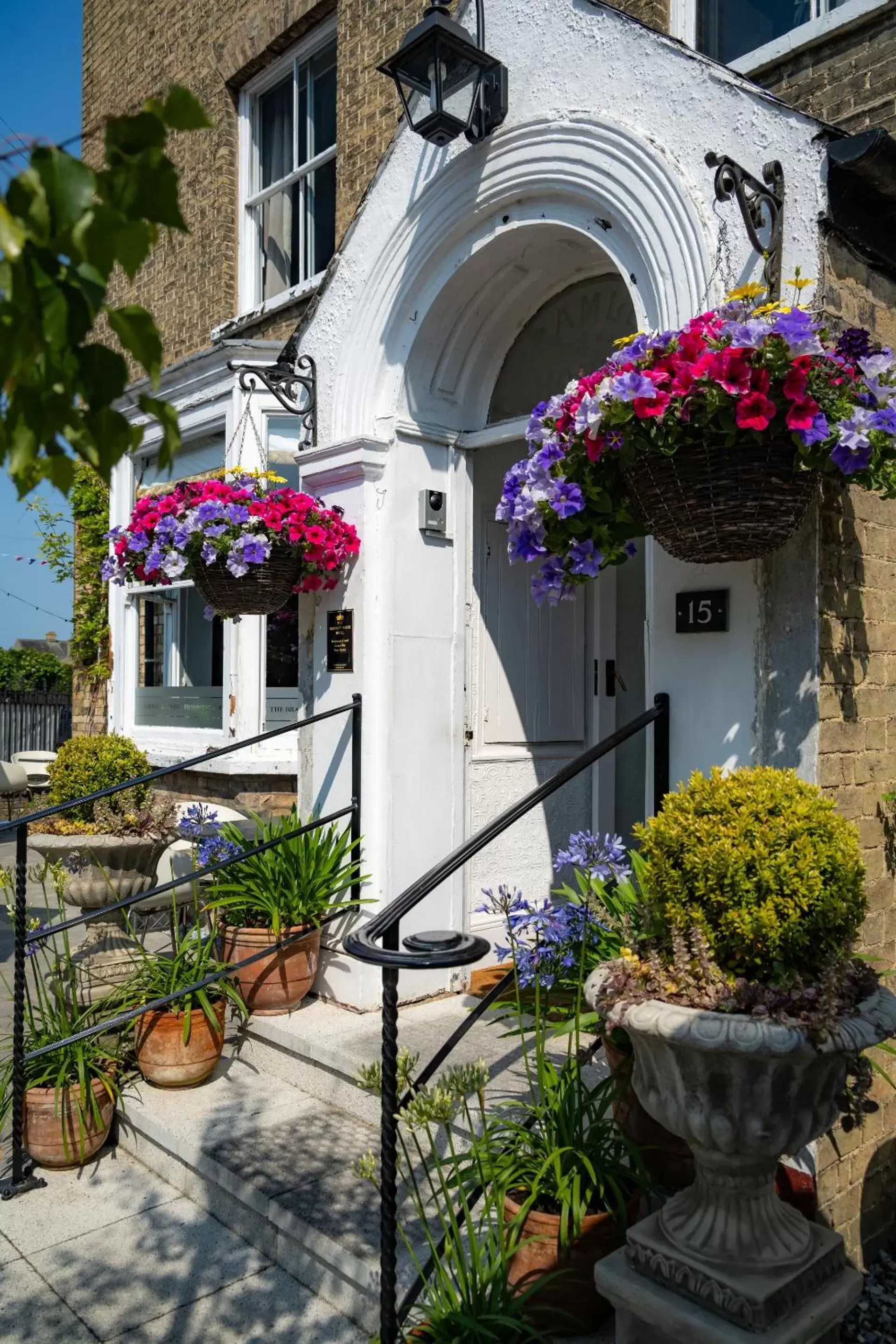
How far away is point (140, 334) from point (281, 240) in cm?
A: 719

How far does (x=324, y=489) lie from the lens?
4820mm

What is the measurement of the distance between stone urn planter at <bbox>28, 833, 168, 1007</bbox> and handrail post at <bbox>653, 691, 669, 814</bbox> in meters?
2.54

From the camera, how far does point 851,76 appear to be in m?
4.01

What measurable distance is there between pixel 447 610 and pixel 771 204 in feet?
→ 7.21

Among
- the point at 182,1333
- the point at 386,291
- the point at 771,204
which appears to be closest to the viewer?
the point at 182,1333

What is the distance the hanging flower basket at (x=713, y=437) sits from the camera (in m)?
2.50

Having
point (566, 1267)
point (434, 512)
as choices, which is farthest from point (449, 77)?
point (566, 1267)

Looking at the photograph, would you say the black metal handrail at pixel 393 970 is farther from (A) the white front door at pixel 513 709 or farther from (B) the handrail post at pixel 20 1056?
(A) the white front door at pixel 513 709

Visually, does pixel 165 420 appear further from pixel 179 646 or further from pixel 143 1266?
pixel 179 646

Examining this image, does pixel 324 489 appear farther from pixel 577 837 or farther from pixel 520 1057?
pixel 520 1057

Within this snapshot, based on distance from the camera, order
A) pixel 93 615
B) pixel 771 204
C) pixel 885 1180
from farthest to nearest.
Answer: pixel 93 615 → pixel 885 1180 → pixel 771 204

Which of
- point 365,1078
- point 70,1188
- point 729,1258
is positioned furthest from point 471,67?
point 70,1188

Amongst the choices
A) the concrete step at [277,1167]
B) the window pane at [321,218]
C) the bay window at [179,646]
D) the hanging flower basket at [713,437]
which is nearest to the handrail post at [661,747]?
the hanging flower basket at [713,437]

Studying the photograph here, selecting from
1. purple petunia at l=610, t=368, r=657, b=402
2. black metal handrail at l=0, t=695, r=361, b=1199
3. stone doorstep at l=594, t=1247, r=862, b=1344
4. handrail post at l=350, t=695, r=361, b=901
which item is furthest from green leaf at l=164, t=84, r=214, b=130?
handrail post at l=350, t=695, r=361, b=901
